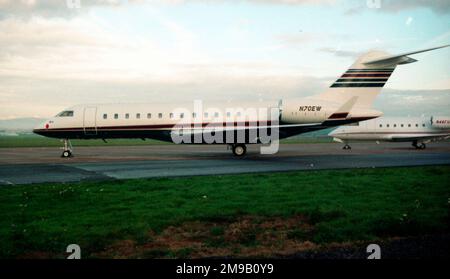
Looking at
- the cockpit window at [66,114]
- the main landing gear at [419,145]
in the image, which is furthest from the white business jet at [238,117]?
the main landing gear at [419,145]

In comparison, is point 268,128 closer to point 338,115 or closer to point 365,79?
point 338,115

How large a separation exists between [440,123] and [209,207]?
32.4 metres

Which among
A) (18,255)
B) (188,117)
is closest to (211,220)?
(18,255)

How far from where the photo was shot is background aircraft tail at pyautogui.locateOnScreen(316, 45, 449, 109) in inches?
898

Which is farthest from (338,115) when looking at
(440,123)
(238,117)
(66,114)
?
(66,114)

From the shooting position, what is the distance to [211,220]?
7102 mm

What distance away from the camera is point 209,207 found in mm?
8023

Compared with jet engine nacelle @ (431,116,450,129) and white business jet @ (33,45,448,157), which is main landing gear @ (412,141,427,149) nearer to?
jet engine nacelle @ (431,116,450,129)

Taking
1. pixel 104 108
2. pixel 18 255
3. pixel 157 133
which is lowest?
pixel 18 255

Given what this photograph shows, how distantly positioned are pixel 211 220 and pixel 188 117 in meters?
16.7

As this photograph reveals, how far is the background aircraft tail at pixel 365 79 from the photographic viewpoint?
22812 mm

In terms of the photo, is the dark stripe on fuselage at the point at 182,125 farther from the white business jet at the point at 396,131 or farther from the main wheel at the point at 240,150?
the white business jet at the point at 396,131

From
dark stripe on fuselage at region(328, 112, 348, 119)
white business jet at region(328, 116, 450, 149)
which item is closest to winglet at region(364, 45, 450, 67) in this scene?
dark stripe on fuselage at region(328, 112, 348, 119)
